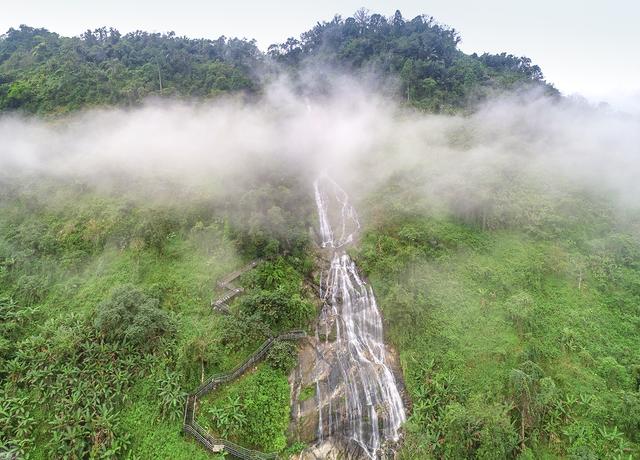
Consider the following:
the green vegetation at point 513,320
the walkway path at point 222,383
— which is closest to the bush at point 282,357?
the walkway path at point 222,383

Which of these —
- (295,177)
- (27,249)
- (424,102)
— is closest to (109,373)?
(27,249)

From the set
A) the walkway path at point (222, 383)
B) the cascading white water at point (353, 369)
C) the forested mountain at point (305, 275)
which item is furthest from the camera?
the cascading white water at point (353, 369)

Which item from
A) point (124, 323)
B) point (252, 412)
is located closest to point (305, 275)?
point (252, 412)

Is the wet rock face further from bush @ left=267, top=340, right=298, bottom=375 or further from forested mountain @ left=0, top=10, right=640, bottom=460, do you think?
bush @ left=267, top=340, right=298, bottom=375

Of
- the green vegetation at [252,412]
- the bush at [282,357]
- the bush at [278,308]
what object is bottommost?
the green vegetation at [252,412]

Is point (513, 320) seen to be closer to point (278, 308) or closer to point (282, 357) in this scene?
point (282, 357)

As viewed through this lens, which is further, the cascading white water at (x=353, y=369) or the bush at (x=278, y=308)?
the bush at (x=278, y=308)

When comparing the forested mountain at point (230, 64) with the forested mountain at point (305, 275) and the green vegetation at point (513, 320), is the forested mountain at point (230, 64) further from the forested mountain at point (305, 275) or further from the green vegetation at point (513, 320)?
the green vegetation at point (513, 320)

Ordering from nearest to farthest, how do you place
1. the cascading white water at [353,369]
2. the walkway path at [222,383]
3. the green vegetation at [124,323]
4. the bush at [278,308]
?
the walkway path at [222,383] → the green vegetation at [124,323] → the cascading white water at [353,369] → the bush at [278,308]
